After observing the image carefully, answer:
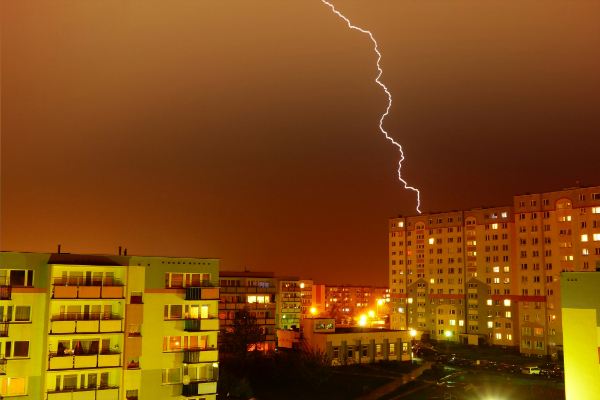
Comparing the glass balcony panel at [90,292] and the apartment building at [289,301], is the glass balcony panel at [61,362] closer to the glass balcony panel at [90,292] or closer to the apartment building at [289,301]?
the glass balcony panel at [90,292]

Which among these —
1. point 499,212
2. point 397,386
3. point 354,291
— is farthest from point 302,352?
point 354,291

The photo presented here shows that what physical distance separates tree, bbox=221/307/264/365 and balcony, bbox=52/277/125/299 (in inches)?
695

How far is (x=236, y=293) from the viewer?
46312 millimetres

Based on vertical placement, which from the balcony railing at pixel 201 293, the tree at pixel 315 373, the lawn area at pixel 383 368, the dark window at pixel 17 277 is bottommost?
the lawn area at pixel 383 368

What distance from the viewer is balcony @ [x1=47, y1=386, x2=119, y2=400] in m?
20.6

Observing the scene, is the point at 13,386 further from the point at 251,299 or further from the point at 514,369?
the point at 514,369

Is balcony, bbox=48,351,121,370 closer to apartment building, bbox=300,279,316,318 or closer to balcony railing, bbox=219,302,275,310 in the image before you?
balcony railing, bbox=219,302,275,310

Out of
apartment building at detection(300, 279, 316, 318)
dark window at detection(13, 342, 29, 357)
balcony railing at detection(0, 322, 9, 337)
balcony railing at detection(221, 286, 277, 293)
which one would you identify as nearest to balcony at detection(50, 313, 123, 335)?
dark window at detection(13, 342, 29, 357)

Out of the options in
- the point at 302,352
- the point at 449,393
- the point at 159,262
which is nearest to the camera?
the point at 159,262

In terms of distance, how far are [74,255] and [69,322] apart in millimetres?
2654

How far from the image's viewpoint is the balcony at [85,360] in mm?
20686

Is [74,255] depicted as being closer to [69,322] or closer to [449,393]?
[69,322]

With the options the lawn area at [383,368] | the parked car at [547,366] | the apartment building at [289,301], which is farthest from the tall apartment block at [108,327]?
the apartment building at [289,301]

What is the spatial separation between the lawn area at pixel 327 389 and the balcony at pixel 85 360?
471 inches
